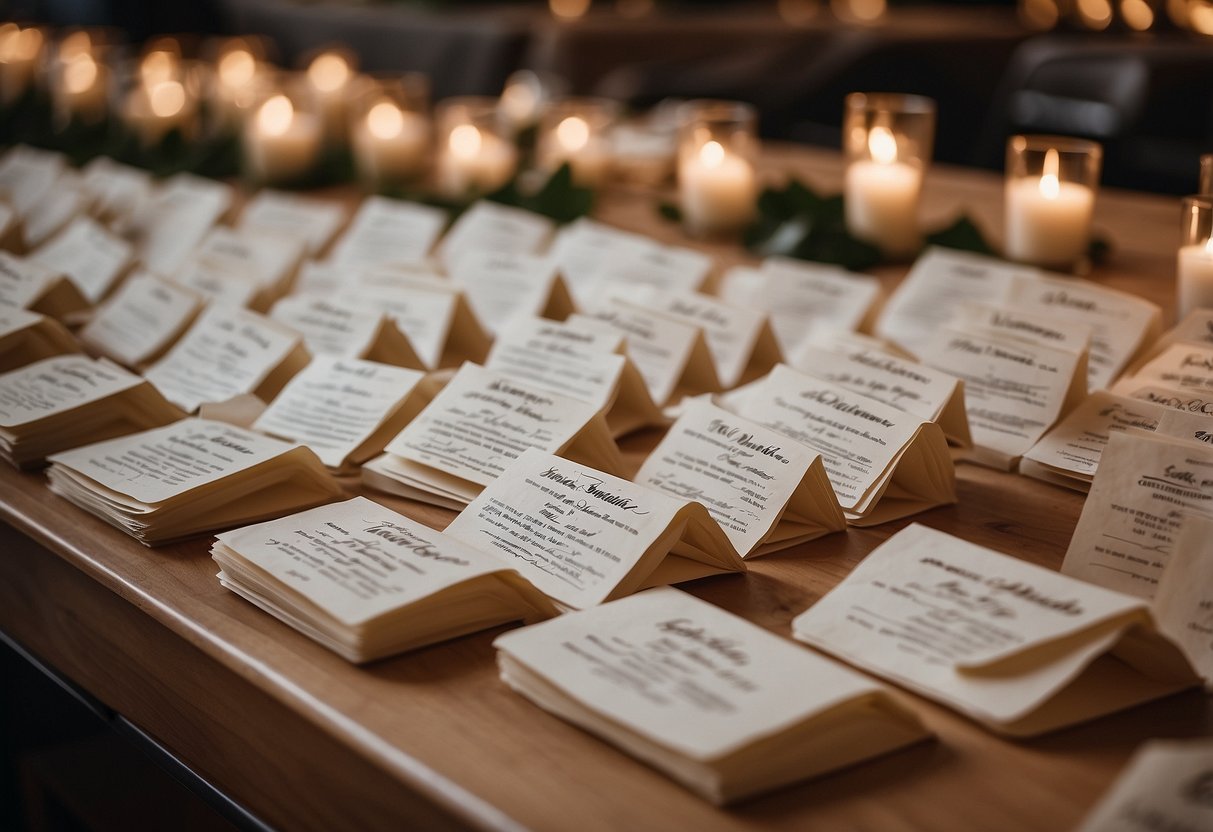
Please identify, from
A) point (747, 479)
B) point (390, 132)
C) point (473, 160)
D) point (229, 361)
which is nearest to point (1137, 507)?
point (747, 479)

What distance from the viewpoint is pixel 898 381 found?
1.37 metres

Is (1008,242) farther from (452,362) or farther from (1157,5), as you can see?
(1157,5)

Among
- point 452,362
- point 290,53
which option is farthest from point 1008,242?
point 290,53

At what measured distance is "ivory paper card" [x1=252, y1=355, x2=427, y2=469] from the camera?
1.43 m

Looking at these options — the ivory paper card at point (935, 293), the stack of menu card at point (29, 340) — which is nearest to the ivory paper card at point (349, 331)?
the stack of menu card at point (29, 340)

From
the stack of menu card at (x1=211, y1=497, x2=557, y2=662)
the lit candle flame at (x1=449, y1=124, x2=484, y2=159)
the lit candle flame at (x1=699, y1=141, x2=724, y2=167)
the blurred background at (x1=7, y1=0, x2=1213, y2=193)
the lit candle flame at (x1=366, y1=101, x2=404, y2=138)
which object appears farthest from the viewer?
the blurred background at (x1=7, y1=0, x2=1213, y2=193)

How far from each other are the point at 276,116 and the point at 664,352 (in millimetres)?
1701

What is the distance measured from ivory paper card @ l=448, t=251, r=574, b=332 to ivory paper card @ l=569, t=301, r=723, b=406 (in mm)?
205

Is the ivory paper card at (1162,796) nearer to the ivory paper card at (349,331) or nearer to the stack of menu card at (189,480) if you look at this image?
the stack of menu card at (189,480)

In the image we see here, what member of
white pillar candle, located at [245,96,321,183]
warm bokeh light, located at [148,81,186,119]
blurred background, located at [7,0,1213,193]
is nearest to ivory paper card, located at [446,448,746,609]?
white pillar candle, located at [245,96,321,183]

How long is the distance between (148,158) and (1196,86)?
2919mm

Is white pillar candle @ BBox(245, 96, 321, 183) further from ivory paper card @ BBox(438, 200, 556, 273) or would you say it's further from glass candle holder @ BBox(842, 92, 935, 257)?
glass candle holder @ BBox(842, 92, 935, 257)

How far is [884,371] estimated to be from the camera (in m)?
1.39

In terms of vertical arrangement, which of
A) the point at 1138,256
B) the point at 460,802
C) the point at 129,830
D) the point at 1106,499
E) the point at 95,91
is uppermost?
the point at 95,91
